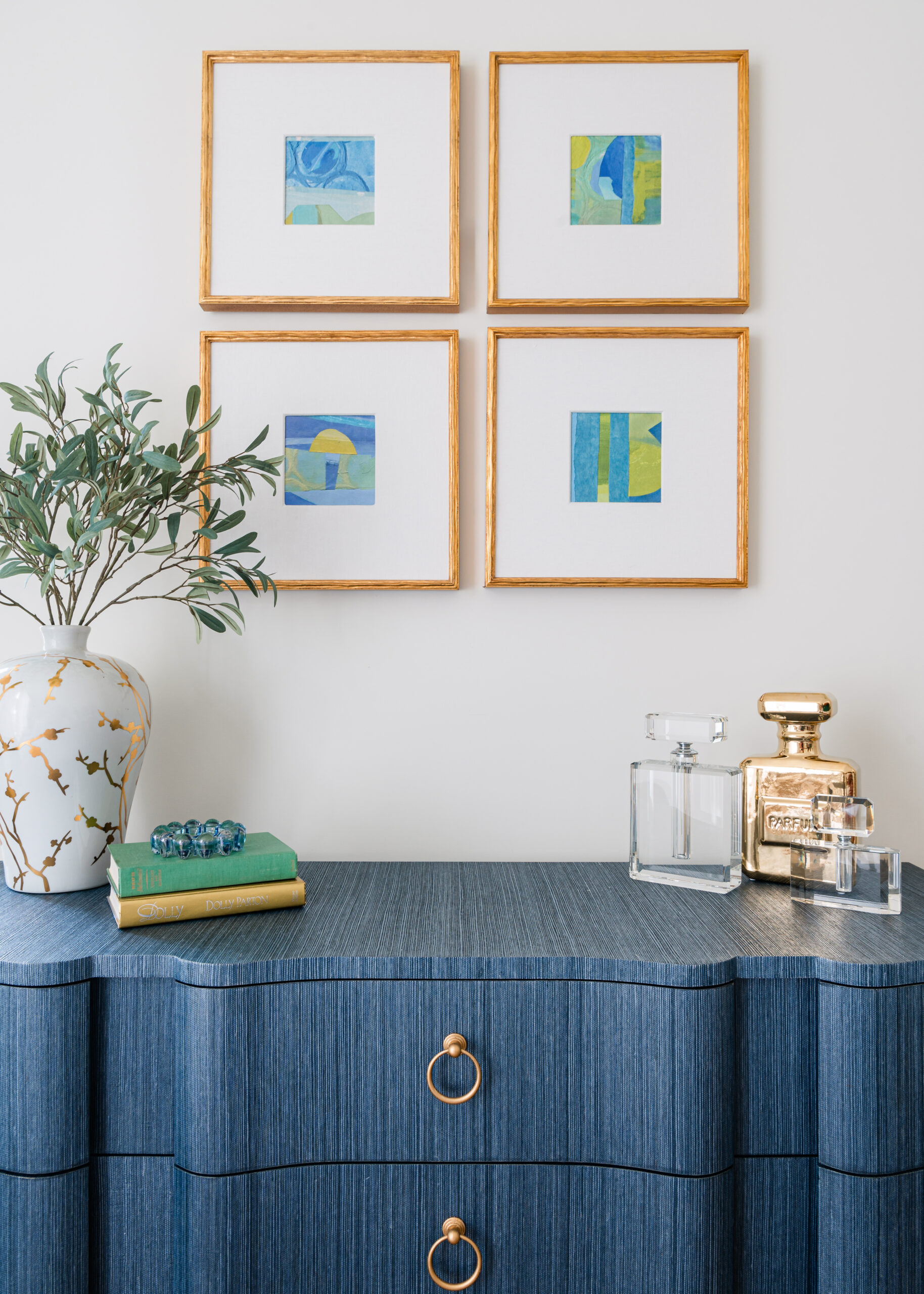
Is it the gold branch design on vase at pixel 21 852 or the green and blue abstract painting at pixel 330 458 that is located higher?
the green and blue abstract painting at pixel 330 458

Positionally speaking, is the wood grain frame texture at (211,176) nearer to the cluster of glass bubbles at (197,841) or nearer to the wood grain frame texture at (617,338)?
the wood grain frame texture at (617,338)

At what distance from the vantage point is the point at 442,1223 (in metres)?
0.84

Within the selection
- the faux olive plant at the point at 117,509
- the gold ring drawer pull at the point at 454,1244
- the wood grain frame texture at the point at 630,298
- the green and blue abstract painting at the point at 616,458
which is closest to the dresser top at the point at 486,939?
the gold ring drawer pull at the point at 454,1244

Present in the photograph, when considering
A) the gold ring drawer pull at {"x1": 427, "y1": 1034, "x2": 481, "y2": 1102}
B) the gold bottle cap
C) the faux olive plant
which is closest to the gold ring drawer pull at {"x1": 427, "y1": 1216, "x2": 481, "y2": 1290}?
the gold ring drawer pull at {"x1": 427, "y1": 1034, "x2": 481, "y2": 1102}

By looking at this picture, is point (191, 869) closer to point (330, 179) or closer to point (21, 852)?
point (21, 852)

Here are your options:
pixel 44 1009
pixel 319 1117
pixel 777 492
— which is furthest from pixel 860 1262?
pixel 777 492

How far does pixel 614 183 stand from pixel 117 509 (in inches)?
35.9

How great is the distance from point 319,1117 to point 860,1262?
0.57m

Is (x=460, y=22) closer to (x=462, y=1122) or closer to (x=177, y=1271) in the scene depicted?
(x=462, y=1122)

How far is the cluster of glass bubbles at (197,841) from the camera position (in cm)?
98

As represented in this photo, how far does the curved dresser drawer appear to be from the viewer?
2.69 feet

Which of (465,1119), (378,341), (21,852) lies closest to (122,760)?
(21,852)

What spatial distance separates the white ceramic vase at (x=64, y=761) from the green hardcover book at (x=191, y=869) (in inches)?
2.7

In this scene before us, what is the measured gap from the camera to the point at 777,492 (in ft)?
4.20
